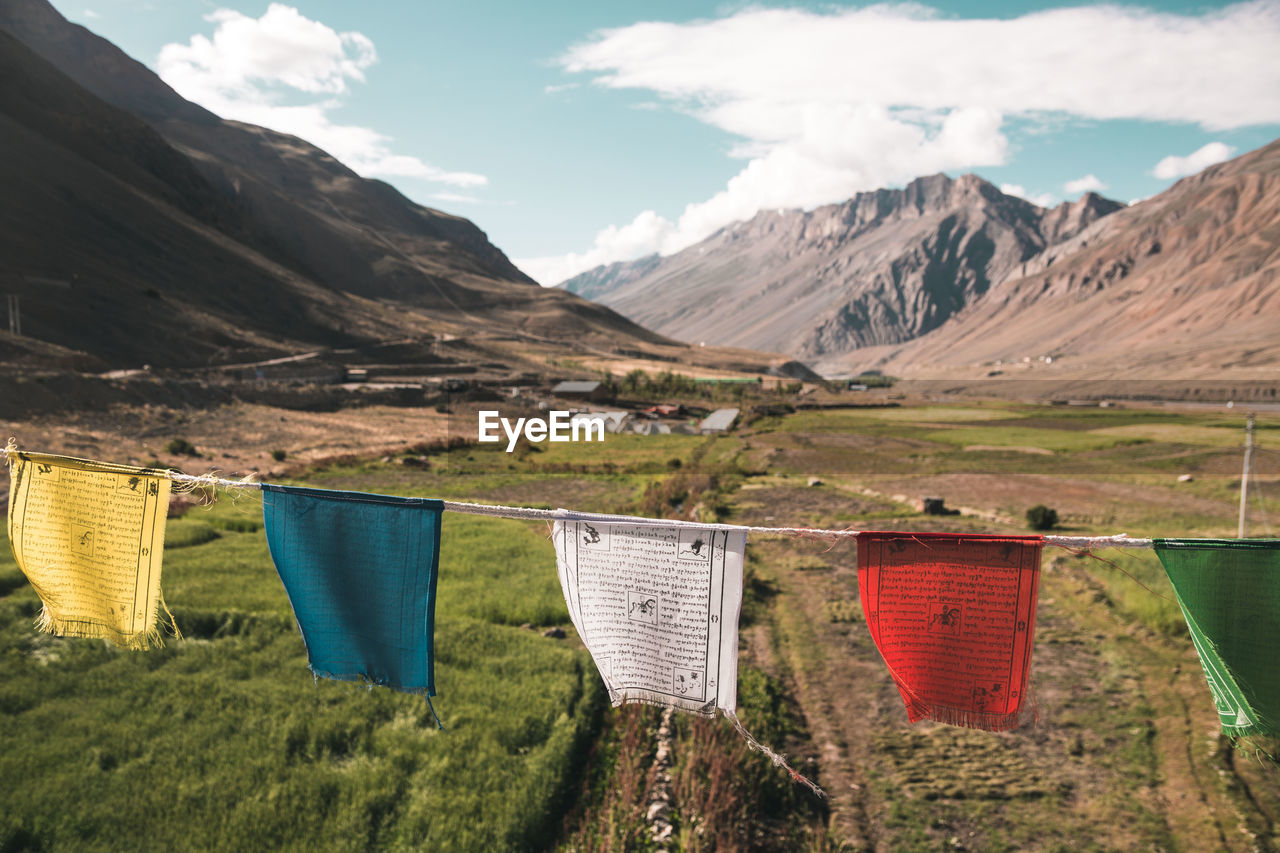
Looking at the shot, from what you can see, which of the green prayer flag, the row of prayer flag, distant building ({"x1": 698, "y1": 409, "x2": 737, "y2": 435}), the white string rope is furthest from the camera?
distant building ({"x1": 698, "y1": 409, "x2": 737, "y2": 435})

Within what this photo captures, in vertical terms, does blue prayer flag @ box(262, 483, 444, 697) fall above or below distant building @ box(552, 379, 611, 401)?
below

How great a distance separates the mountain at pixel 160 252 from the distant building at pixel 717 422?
55.0 meters

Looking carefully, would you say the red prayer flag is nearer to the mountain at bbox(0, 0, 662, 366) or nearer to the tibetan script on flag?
the tibetan script on flag

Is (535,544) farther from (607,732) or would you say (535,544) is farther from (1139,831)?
(1139,831)

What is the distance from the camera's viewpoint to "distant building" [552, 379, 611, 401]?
8025 cm

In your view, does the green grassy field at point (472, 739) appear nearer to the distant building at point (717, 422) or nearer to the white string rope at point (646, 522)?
the white string rope at point (646, 522)

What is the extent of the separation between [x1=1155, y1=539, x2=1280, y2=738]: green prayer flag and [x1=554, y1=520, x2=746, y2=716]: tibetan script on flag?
10.1 ft

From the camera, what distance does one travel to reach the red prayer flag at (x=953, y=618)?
5.03m

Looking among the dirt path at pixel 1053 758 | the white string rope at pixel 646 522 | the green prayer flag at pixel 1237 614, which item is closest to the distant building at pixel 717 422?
the dirt path at pixel 1053 758

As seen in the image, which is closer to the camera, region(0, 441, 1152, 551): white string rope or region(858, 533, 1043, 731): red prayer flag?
region(0, 441, 1152, 551): white string rope

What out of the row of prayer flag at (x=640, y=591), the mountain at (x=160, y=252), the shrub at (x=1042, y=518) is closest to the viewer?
the row of prayer flag at (x=640, y=591)

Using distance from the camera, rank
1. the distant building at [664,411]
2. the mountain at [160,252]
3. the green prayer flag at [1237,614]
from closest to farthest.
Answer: the green prayer flag at [1237,614], the mountain at [160,252], the distant building at [664,411]

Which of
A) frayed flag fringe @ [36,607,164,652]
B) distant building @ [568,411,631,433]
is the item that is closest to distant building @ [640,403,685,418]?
distant building @ [568,411,631,433]

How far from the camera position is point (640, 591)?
18.0 ft
